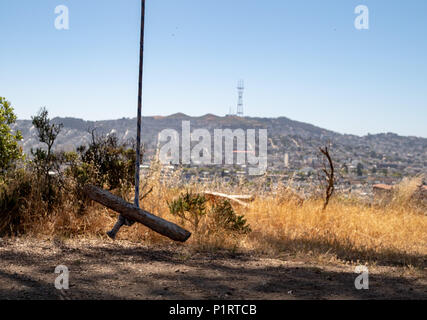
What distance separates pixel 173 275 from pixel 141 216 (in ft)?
4.47

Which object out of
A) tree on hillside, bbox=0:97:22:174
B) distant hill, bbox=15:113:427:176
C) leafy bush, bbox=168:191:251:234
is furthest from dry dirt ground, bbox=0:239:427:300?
distant hill, bbox=15:113:427:176

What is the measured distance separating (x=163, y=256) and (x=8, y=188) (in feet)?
8.97

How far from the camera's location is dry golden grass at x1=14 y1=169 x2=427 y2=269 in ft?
18.8

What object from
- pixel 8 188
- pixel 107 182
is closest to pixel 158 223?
pixel 107 182

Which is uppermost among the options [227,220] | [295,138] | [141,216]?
[295,138]

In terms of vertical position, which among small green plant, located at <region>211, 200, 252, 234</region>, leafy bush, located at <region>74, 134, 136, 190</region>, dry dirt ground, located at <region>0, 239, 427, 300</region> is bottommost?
dry dirt ground, located at <region>0, 239, 427, 300</region>

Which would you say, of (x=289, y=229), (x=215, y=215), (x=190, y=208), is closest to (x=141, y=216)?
(x=190, y=208)

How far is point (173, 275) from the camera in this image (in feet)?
14.2

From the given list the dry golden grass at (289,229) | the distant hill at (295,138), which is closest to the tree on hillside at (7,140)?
the dry golden grass at (289,229)

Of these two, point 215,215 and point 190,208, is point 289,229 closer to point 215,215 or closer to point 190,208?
point 215,215

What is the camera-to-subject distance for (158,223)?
5422 millimetres

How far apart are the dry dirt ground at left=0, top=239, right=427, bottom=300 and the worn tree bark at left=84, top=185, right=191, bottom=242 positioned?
0.22 metres

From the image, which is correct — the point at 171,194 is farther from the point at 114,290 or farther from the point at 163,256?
the point at 114,290

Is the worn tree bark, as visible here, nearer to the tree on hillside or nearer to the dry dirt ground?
the dry dirt ground
